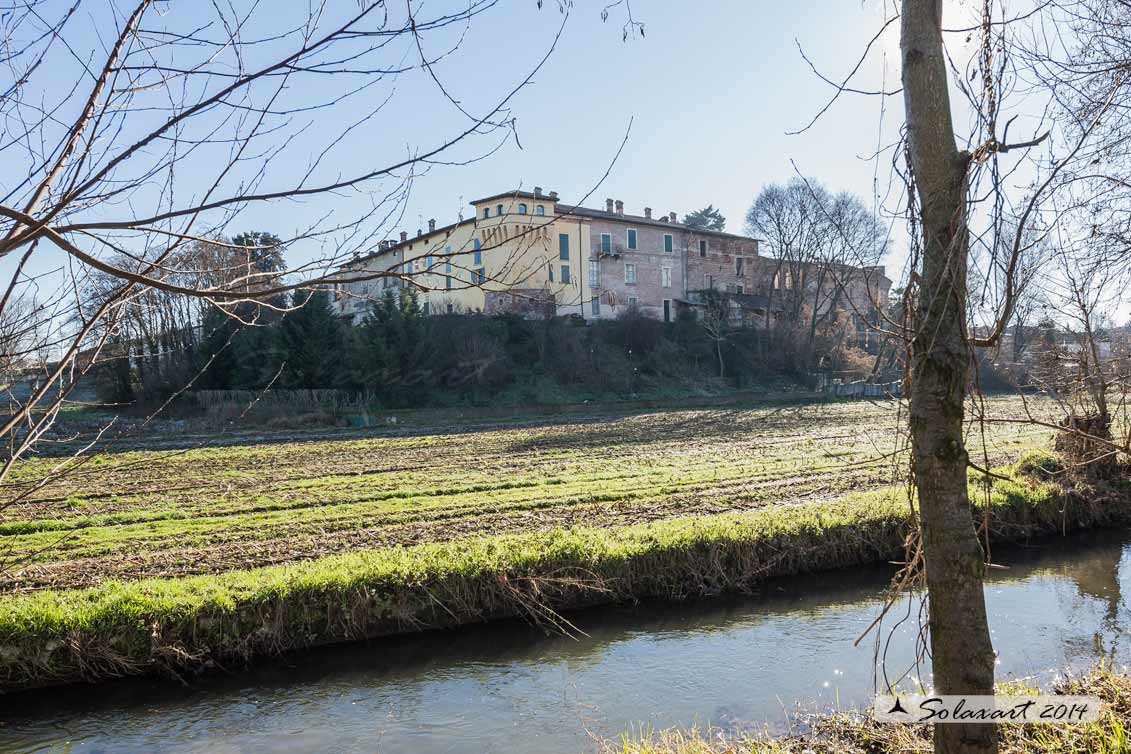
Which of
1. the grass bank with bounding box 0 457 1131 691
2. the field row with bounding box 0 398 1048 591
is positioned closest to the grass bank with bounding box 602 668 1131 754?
the field row with bounding box 0 398 1048 591

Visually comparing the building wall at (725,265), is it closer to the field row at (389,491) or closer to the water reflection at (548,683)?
the field row at (389,491)

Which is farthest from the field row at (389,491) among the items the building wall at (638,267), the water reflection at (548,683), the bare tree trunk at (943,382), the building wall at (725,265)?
the building wall at (725,265)

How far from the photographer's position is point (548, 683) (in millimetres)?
7988

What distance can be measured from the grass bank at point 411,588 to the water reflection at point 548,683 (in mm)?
285

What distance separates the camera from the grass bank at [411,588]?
26.3 feet

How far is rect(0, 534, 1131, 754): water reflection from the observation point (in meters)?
6.94

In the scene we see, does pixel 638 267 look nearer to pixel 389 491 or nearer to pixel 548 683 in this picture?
pixel 389 491

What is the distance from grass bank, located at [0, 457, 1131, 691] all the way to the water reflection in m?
0.28

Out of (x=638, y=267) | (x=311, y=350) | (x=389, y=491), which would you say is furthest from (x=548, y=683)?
(x=638, y=267)

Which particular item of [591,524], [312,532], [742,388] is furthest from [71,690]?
[742,388]

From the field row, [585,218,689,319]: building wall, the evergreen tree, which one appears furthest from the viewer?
[585,218,689,319]: building wall

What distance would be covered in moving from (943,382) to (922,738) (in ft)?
10.5

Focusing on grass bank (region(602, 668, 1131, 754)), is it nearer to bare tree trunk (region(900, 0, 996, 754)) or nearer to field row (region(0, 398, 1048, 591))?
bare tree trunk (region(900, 0, 996, 754))

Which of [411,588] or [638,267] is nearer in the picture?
[411,588]
